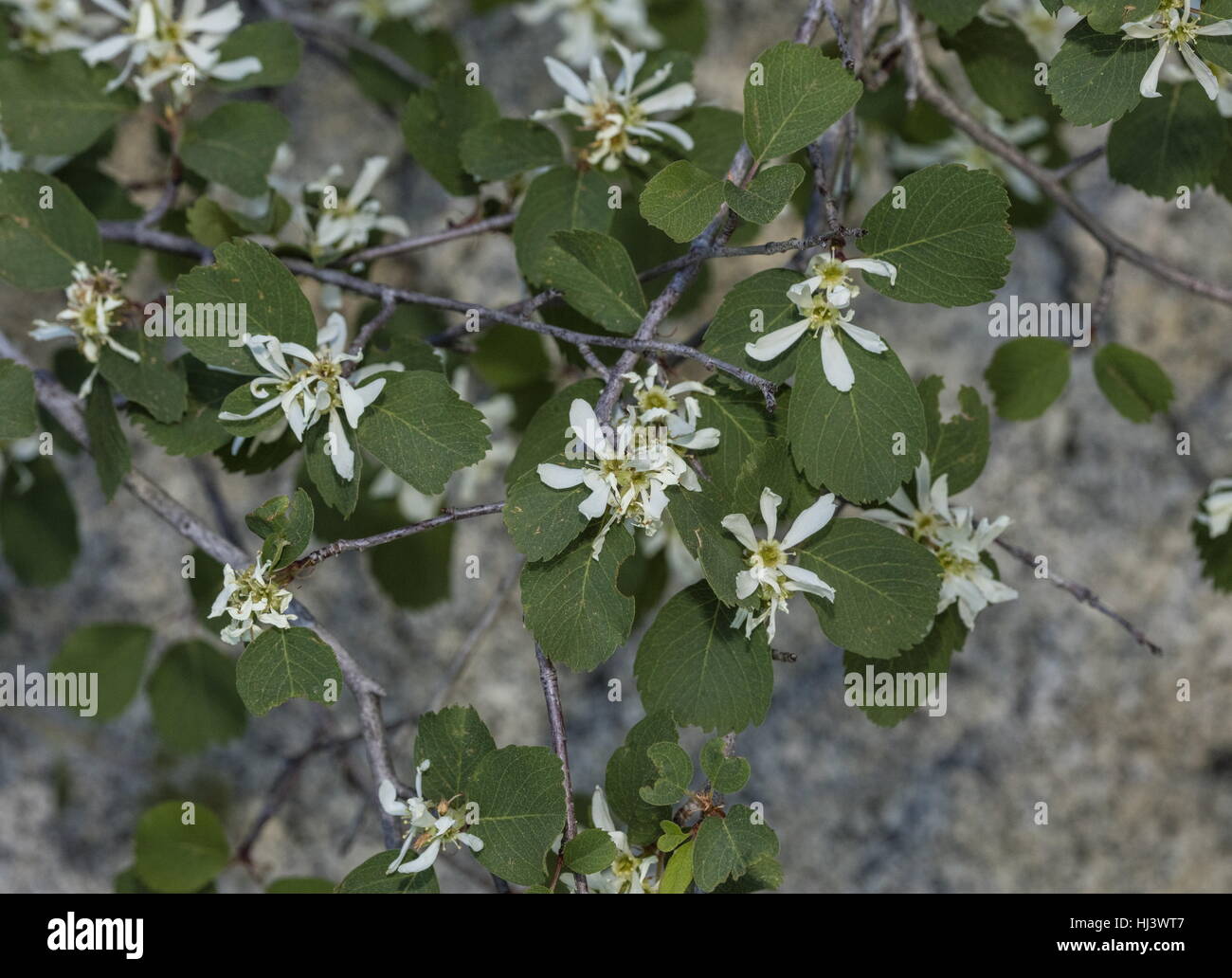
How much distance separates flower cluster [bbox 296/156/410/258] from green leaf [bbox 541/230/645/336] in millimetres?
295

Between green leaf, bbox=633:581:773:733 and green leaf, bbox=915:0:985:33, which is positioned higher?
green leaf, bbox=915:0:985:33

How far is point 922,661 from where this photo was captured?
848 millimetres

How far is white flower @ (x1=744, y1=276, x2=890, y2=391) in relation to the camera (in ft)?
2.37

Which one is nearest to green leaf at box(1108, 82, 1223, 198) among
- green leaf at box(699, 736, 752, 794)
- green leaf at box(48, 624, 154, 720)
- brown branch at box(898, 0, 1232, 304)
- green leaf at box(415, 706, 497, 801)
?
brown branch at box(898, 0, 1232, 304)

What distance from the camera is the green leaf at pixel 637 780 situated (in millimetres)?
777

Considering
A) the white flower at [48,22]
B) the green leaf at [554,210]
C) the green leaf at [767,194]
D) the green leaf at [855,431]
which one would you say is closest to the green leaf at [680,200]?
the green leaf at [767,194]

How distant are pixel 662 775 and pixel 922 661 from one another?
26 centimetres

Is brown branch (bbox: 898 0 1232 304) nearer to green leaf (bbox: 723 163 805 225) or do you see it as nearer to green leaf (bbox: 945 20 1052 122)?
green leaf (bbox: 945 20 1052 122)

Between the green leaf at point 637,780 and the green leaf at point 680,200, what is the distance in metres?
0.35

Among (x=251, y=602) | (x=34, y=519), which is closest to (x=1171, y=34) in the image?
(x=251, y=602)

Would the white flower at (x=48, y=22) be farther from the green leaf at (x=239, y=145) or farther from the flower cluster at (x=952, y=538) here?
the flower cluster at (x=952, y=538)

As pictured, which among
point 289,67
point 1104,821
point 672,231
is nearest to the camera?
point 672,231
